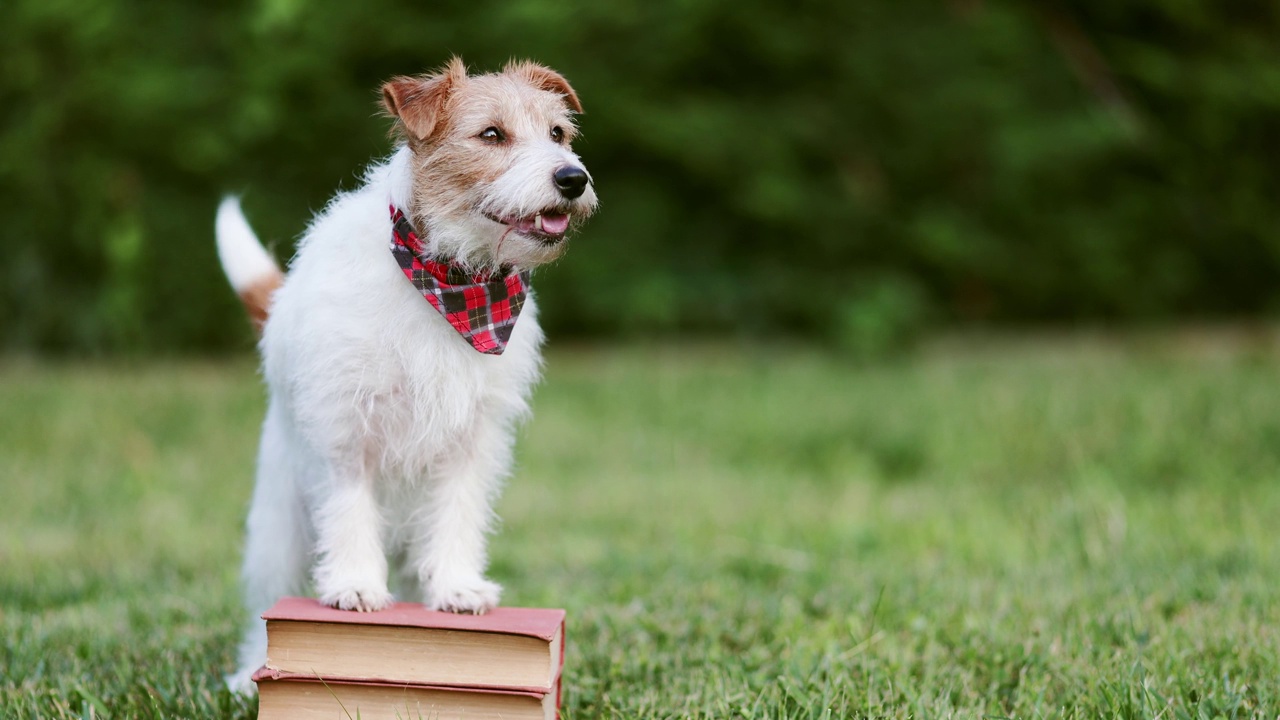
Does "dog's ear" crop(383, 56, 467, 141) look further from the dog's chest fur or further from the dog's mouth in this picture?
the dog's mouth

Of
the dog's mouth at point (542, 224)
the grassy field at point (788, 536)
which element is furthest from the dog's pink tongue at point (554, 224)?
the grassy field at point (788, 536)

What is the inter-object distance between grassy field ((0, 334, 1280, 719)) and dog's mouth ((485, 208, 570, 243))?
1.25 m

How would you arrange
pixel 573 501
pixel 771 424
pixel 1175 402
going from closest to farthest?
pixel 573 501
pixel 1175 402
pixel 771 424

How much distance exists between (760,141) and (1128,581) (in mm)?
6608

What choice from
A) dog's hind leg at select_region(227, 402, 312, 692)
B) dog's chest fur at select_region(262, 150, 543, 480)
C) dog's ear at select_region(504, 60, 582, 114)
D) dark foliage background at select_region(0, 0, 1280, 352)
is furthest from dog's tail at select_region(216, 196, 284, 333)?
dark foliage background at select_region(0, 0, 1280, 352)

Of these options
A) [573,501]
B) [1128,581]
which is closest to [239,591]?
[573,501]

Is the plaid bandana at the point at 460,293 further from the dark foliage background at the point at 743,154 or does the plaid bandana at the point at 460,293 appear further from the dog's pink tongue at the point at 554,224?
the dark foliage background at the point at 743,154

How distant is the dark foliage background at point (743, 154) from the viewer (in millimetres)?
8617

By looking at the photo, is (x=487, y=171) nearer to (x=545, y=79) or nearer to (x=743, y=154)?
(x=545, y=79)

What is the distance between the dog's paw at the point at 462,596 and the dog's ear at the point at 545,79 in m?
1.24

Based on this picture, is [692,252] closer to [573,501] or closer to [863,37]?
[863,37]

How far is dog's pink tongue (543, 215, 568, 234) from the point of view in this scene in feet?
8.64

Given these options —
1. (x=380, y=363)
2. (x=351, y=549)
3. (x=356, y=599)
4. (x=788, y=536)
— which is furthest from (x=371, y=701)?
(x=788, y=536)

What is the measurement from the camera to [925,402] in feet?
24.5
